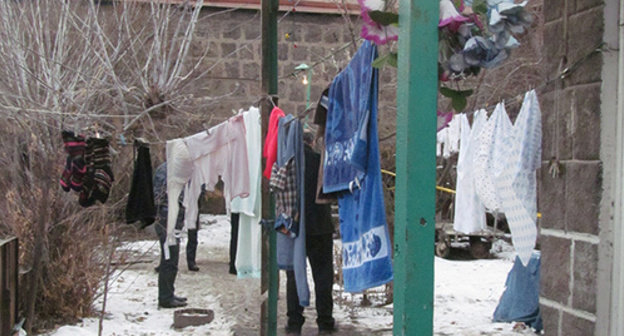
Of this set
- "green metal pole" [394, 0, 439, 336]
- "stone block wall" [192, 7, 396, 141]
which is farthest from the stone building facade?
"stone block wall" [192, 7, 396, 141]

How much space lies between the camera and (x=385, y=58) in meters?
2.71

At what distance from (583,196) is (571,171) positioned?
17cm

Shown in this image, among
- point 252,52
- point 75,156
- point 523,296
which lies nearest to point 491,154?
point 523,296

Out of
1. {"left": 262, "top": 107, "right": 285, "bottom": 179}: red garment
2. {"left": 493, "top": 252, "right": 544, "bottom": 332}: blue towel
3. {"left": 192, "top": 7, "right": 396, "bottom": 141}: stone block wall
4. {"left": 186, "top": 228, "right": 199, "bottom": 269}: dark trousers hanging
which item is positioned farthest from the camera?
{"left": 192, "top": 7, "right": 396, "bottom": 141}: stone block wall

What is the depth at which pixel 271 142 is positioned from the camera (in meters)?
5.14

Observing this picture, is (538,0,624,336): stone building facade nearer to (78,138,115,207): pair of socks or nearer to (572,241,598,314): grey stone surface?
(572,241,598,314): grey stone surface

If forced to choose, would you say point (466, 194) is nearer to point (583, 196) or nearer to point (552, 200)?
point (552, 200)

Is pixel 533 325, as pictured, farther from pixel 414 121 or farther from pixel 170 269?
pixel 414 121

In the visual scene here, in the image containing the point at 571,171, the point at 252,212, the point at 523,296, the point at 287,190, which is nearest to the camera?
the point at 571,171

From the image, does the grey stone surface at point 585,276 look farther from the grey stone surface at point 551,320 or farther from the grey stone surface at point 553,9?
the grey stone surface at point 553,9

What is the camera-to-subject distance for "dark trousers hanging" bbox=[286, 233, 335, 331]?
6.37 meters

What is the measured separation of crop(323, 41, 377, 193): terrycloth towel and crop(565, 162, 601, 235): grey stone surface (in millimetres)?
1151

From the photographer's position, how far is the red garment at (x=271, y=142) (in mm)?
5137

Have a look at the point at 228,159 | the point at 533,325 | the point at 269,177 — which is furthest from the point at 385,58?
the point at 533,325
